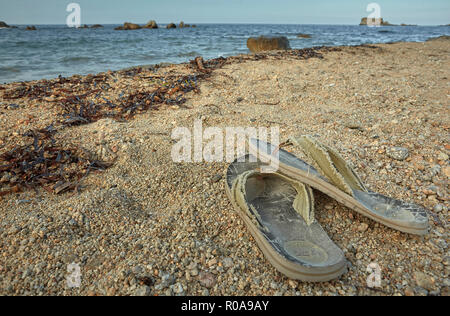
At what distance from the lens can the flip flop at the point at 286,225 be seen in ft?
3.99

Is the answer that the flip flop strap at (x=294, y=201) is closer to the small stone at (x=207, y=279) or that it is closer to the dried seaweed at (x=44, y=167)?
the small stone at (x=207, y=279)

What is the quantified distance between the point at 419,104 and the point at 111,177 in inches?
149

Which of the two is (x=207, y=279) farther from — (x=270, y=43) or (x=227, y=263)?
(x=270, y=43)

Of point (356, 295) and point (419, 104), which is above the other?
point (419, 104)

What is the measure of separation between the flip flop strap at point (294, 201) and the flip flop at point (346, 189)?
0.30ft

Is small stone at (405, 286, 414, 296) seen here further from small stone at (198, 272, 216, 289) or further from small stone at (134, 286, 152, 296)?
small stone at (134, 286, 152, 296)

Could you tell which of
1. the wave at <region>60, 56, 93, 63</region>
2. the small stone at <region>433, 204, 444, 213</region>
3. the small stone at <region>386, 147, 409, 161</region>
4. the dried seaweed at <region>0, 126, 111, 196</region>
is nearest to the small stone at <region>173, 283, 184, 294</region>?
the dried seaweed at <region>0, 126, 111, 196</region>

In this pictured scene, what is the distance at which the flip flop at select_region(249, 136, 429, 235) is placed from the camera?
4.61 feet

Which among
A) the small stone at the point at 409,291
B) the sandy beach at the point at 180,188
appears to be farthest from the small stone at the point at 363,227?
the small stone at the point at 409,291

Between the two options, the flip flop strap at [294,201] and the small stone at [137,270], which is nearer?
the small stone at [137,270]

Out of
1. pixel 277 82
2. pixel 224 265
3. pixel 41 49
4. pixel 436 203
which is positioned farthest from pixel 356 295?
pixel 41 49

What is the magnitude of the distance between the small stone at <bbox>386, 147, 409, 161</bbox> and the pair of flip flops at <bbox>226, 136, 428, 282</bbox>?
0.81m

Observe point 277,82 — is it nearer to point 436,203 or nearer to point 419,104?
point 419,104

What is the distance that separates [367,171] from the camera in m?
2.09
